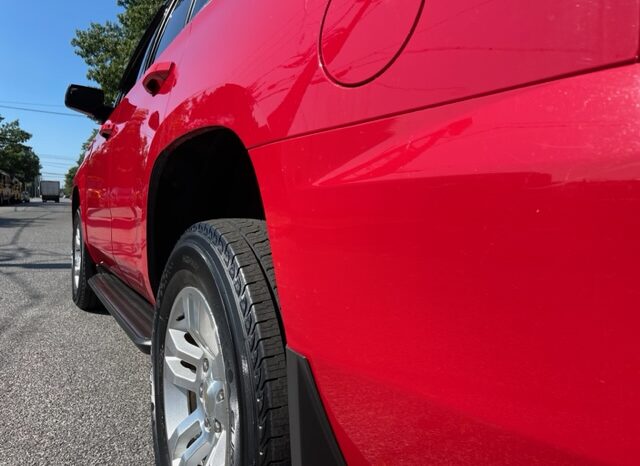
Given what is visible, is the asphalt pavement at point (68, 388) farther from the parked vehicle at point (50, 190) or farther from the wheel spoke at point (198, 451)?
the parked vehicle at point (50, 190)

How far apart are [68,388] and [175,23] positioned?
1.97 meters

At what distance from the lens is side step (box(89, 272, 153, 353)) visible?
92.7 inches

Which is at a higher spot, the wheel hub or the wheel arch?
the wheel arch

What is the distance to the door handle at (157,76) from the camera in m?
2.12

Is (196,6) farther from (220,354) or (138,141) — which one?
(220,354)

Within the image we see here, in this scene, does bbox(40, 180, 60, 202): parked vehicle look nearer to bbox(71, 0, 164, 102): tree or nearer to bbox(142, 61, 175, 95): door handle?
bbox(71, 0, 164, 102): tree

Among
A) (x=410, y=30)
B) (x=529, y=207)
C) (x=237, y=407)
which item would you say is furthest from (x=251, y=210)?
(x=529, y=207)

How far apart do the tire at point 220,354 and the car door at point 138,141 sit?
1.91 ft

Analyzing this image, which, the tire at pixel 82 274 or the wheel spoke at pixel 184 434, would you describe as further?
the tire at pixel 82 274

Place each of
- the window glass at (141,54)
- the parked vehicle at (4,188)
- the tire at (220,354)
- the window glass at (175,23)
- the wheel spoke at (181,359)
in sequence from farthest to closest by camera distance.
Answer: the parked vehicle at (4,188)
the window glass at (141,54)
the window glass at (175,23)
the wheel spoke at (181,359)
the tire at (220,354)

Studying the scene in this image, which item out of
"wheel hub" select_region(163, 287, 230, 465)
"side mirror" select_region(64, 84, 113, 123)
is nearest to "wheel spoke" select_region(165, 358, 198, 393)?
"wheel hub" select_region(163, 287, 230, 465)

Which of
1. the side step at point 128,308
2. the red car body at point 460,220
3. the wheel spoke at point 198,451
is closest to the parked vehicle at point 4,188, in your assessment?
the side step at point 128,308

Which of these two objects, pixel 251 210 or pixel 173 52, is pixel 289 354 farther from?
pixel 173 52

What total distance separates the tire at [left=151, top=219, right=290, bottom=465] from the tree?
21236 mm
